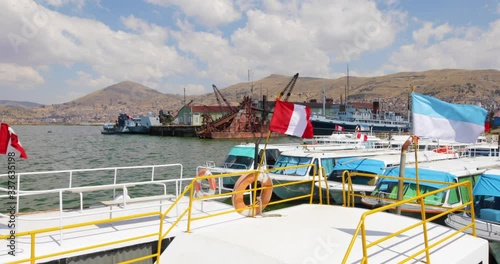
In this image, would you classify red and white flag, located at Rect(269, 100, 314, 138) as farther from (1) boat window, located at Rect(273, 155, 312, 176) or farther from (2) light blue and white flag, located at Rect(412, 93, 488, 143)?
(1) boat window, located at Rect(273, 155, 312, 176)

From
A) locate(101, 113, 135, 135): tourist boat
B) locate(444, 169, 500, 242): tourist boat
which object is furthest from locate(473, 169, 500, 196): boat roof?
locate(101, 113, 135, 135): tourist boat

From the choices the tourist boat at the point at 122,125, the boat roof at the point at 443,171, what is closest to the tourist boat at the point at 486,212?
the boat roof at the point at 443,171

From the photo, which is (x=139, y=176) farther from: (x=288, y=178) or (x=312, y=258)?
(x=312, y=258)

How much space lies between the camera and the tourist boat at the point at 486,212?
1160 centimetres

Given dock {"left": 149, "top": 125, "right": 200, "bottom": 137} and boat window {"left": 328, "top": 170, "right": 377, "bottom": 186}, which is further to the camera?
dock {"left": 149, "top": 125, "right": 200, "bottom": 137}

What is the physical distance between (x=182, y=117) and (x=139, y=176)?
379ft

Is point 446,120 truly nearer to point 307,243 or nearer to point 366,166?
point 307,243

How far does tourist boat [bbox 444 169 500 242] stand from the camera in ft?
38.1

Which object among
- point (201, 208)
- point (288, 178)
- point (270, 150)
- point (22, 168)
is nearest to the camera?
point (201, 208)

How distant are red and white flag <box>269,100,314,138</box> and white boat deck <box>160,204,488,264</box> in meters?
2.11

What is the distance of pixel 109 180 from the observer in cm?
2955

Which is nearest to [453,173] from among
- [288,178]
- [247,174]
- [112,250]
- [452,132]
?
[288,178]

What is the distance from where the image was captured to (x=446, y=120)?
8.45 metres

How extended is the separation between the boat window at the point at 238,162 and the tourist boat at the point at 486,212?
521 inches
